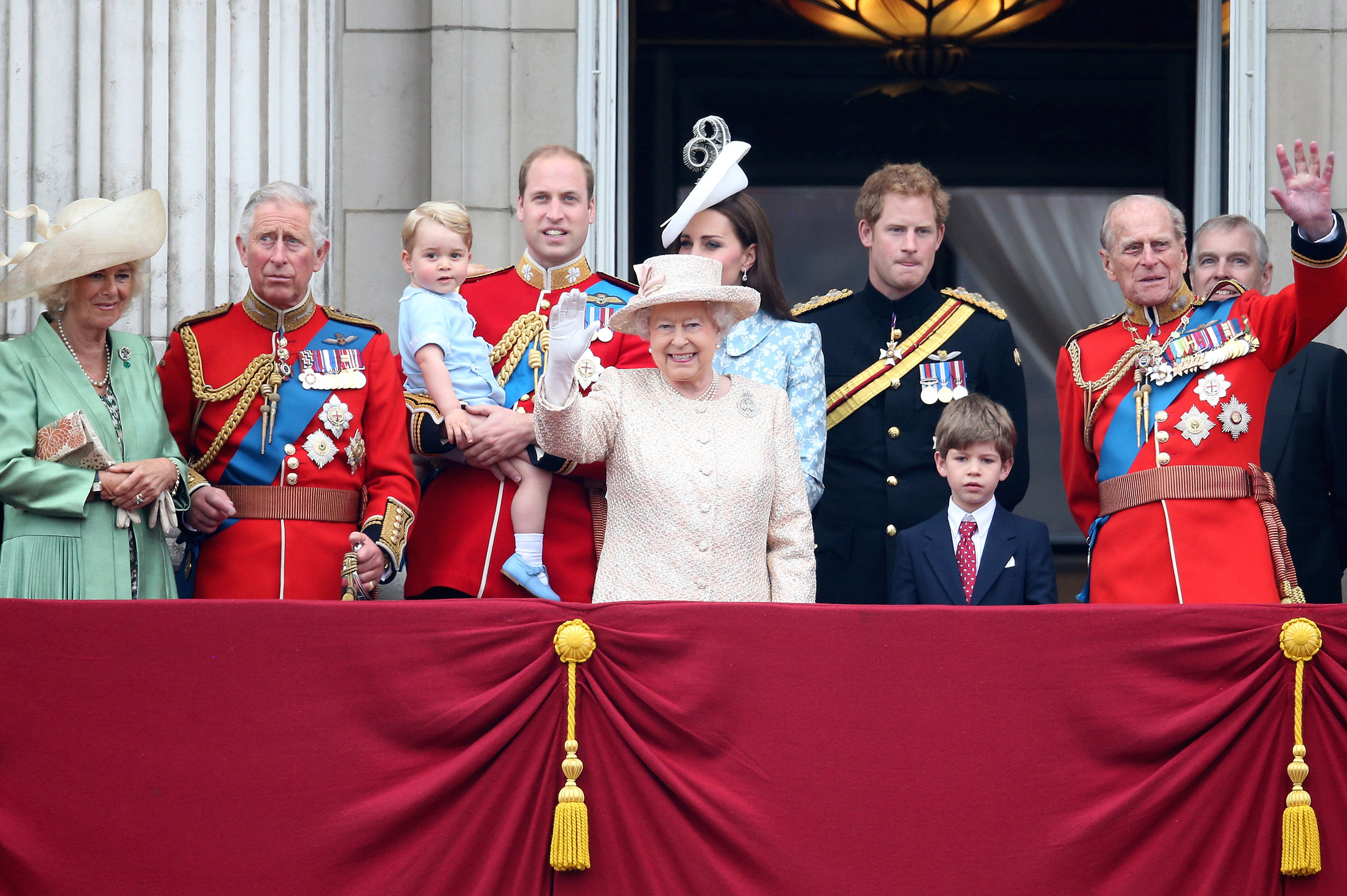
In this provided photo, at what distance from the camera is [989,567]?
4379mm

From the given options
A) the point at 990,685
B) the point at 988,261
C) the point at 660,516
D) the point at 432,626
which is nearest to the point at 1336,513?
the point at 990,685

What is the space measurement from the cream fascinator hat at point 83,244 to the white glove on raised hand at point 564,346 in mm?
1238

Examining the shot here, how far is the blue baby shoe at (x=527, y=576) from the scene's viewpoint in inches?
167

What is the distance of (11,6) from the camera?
6.20 m

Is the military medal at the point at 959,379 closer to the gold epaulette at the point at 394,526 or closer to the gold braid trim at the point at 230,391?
the gold epaulette at the point at 394,526

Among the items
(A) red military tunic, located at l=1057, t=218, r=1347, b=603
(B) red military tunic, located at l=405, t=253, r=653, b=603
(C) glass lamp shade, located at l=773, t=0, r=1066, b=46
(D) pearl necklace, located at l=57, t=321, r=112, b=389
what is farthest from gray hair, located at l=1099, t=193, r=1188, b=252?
(C) glass lamp shade, located at l=773, t=0, r=1066, b=46

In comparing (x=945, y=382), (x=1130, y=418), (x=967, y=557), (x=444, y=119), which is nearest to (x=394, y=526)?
(x=967, y=557)

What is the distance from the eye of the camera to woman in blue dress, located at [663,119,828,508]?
4559 millimetres

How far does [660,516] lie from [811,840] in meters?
0.85

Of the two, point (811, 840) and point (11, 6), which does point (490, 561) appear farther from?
point (11, 6)

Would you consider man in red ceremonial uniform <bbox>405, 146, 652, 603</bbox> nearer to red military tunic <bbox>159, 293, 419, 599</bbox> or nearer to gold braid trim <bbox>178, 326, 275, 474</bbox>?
red military tunic <bbox>159, 293, 419, 599</bbox>

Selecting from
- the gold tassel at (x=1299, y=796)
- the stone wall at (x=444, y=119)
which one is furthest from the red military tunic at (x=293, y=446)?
the gold tassel at (x=1299, y=796)

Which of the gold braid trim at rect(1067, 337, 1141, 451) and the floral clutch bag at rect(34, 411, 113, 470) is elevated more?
the gold braid trim at rect(1067, 337, 1141, 451)

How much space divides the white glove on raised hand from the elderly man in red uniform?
2.36ft
